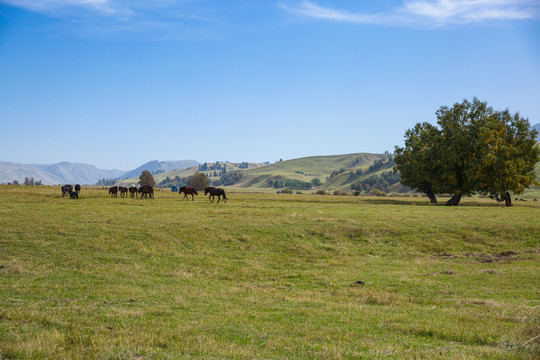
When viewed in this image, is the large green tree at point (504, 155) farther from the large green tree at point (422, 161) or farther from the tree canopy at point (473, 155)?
the large green tree at point (422, 161)

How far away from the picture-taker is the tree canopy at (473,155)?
60219 millimetres

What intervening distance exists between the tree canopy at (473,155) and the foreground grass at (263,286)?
24.4m

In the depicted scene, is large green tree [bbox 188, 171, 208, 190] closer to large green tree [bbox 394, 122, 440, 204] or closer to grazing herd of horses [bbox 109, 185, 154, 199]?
grazing herd of horses [bbox 109, 185, 154, 199]

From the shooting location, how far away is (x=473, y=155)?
62625 millimetres

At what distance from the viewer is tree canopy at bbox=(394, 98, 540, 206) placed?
60219 millimetres

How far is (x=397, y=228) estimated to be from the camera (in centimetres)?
3400

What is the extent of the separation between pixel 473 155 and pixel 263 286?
2205 inches

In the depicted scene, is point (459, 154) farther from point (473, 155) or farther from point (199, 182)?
point (199, 182)

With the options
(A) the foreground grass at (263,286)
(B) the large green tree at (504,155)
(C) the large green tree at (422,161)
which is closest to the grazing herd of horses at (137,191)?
(A) the foreground grass at (263,286)

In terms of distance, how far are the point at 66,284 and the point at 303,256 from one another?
1535 cm

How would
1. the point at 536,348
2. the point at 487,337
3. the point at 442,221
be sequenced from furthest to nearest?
the point at 442,221 → the point at 487,337 → the point at 536,348

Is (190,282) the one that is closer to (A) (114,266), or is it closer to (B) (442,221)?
(A) (114,266)

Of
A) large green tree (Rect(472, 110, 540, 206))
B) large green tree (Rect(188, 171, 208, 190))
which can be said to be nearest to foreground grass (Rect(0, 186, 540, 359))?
large green tree (Rect(472, 110, 540, 206))

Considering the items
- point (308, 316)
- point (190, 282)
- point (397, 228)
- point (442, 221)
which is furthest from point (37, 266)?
point (442, 221)
